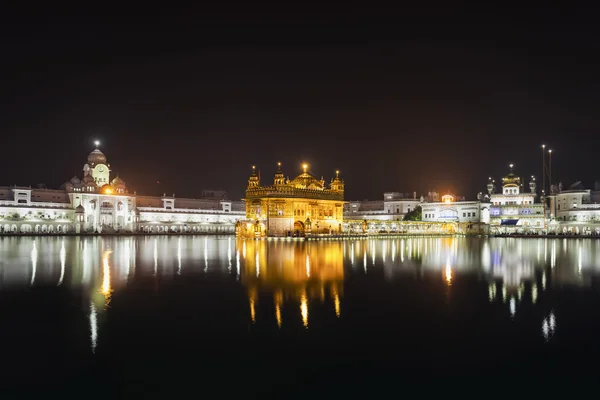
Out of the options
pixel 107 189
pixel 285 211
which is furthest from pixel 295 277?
pixel 107 189

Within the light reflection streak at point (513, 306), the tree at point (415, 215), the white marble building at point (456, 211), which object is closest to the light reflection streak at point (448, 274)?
the light reflection streak at point (513, 306)

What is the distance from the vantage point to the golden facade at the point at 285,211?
5666 cm

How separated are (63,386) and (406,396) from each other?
460 cm

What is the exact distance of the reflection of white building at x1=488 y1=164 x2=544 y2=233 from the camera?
8231 centimetres

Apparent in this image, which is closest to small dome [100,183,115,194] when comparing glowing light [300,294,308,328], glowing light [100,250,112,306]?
glowing light [100,250,112,306]

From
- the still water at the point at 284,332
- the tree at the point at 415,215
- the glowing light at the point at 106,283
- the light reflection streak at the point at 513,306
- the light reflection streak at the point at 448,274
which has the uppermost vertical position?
the tree at the point at 415,215

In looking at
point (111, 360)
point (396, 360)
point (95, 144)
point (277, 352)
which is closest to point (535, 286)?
point (396, 360)

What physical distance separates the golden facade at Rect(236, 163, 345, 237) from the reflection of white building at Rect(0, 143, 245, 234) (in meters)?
30.8

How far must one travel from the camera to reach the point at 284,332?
383 inches

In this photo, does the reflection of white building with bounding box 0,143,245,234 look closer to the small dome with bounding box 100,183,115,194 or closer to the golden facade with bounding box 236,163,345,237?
the small dome with bounding box 100,183,115,194

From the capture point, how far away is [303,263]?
23.0 m

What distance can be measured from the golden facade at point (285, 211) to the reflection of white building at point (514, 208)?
3498 centimetres

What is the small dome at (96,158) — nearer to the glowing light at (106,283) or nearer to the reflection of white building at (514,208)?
the reflection of white building at (514,208)

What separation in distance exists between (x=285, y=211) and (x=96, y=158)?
46331 mm
